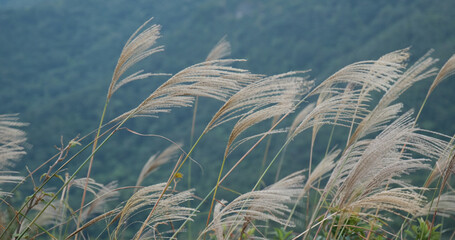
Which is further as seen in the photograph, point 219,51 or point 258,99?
point 219,51

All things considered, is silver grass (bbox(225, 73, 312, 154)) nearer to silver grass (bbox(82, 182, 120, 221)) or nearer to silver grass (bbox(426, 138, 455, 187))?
silver grass (bbox(426, 138, 455, 187))

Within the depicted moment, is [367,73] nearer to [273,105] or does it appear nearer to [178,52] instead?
[273,105]

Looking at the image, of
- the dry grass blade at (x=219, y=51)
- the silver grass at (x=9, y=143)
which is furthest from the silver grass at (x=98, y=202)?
the dry grass blade at (x=219, y=51)

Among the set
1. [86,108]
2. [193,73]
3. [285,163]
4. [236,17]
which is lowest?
[285,163]

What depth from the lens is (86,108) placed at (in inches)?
1125

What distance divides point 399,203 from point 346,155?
30 cm

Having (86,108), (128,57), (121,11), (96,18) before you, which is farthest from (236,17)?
(128,57)

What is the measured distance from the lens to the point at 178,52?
33500mm

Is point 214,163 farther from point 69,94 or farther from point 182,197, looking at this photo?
point 182,197

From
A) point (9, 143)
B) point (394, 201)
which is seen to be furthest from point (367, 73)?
point (9, 143)

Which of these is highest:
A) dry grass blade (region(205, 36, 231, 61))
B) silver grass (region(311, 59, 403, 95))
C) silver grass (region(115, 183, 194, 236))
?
dry grass blade (region(205, 36, 231, 61))

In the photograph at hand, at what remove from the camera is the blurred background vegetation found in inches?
848

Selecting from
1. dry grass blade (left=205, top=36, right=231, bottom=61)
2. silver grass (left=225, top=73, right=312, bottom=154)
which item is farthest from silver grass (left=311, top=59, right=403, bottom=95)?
dry grass blade (left=205, top=36, right=231, bottom=61)

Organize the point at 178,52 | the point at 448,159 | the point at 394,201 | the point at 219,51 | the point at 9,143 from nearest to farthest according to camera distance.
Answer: the point at 394,201, the point at 448,159, the point at 9,143, the point at 219,51, the point at 178,52
